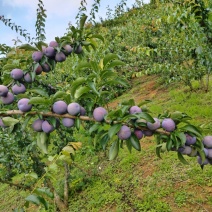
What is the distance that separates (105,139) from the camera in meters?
1.19

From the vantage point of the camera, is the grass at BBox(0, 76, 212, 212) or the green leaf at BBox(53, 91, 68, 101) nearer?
the green leaf at BBox(53, 91, 68, 101)

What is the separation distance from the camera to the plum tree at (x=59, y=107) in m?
1.11

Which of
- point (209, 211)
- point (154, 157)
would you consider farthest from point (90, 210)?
point (209, 211)

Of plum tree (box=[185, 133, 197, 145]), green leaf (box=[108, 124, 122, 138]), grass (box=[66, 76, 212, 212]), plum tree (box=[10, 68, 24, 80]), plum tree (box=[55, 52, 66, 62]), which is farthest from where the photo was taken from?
grass (box=[66, 76, 212, 212])

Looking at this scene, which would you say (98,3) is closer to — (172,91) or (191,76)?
(191,76)

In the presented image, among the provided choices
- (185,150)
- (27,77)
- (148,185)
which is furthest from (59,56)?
(148,185)

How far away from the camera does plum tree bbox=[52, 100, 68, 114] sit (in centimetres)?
111

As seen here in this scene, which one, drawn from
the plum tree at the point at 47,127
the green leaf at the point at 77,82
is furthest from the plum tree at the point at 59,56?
the plum tree at the point at 47,127

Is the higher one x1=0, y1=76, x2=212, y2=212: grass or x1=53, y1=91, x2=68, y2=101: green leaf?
x1=53, y1=91, x2=68, y2=101: green leaf

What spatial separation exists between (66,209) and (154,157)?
1.50 metres

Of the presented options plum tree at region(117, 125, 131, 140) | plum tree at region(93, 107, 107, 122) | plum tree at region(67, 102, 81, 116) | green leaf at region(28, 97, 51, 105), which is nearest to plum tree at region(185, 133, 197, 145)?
plum tree at region(117, 125, 131, 140)

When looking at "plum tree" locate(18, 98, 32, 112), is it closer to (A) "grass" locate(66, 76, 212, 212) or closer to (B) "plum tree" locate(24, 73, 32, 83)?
(B) "plum tree" locate(24, 73, 32, 83)

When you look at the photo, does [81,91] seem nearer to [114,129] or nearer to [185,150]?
[114,129]

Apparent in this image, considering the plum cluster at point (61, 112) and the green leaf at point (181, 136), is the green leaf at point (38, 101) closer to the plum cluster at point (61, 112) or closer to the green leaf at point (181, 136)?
the plum cluster at point (61, 112)
